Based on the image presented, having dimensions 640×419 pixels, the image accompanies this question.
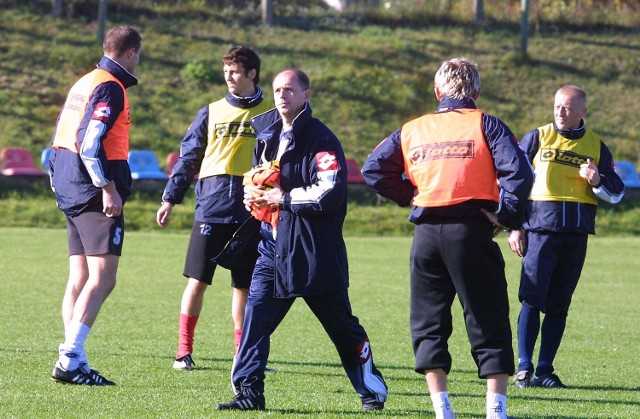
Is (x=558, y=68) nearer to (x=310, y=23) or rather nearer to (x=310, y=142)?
(x=310, y=23)

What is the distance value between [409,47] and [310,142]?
29817 millimetres

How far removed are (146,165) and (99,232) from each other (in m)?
18.7

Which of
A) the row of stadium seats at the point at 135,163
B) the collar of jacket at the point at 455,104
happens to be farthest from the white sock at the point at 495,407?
the row of stadium seats at the point at 135,163

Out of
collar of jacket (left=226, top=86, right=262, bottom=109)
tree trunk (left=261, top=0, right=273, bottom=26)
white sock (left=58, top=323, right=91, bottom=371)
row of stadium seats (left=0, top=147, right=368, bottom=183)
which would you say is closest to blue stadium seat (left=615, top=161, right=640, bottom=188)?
row of stadium seats (left=0, top=147, right=368, bottom=183)

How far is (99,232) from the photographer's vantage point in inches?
254

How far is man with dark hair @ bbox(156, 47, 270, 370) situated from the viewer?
715 centimetres

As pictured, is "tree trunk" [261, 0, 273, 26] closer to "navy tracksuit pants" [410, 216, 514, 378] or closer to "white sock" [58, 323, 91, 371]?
"white sock" [58, 323, 91, 371]

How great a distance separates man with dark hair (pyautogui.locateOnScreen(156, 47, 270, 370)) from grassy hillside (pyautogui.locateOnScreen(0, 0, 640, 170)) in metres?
20.5

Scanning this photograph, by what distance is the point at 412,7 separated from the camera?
3831 centimetres

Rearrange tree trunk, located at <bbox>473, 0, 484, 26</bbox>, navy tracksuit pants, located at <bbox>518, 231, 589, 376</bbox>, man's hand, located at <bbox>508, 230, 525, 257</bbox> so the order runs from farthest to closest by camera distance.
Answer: tree trunk, located at <bbox>473, 0, 484, 26</bbox>, navy tracksuit pants, located at <bbox>518, 231, 589, 376</bbox>, man's hand, located at <bbox>508, 230, 525, 257</bbox>

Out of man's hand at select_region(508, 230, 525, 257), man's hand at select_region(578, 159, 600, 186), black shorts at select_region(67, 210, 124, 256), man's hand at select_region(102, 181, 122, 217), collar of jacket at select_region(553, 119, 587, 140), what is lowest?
black shorts at select_region(67, 210, 124, 256)

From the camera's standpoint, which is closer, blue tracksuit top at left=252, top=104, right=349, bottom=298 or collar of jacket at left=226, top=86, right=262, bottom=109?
blue tracksuit top at left=252, top=104, right=349, bottom=298

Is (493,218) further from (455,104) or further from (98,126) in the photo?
(98,126)

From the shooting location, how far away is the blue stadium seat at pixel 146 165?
24320 millimetres
